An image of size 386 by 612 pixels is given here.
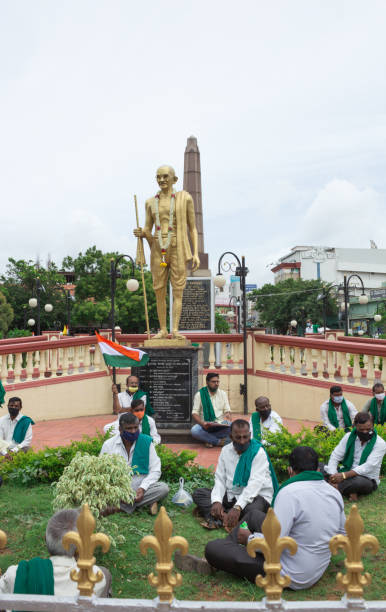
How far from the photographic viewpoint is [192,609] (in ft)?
6.70

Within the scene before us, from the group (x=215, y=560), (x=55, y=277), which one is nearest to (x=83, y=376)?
(x=215, y=560)

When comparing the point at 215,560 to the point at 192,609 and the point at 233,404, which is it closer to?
the point at 192,609

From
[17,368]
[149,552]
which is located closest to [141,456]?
[149,552]

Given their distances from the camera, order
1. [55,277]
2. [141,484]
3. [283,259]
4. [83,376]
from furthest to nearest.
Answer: [283,259], [55,277], [83,376], [141,484]

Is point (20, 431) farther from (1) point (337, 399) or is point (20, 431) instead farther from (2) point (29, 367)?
(1) point (337, 399)

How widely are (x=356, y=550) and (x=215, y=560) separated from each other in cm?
225

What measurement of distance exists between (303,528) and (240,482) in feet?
3.86

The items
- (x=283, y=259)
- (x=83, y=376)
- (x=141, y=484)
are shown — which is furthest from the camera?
(x=283, y=259)

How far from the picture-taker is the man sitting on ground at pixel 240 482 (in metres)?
4.79

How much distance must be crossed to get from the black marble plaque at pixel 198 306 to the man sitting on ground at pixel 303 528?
12177 mm

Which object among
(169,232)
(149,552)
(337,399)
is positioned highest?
(169,232)

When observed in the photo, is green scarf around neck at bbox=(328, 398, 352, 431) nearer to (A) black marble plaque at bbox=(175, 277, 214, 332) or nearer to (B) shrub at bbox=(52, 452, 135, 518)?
(B) shrub at bbox=(52, 452, 135, 518)

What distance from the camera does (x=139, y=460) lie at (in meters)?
5.55

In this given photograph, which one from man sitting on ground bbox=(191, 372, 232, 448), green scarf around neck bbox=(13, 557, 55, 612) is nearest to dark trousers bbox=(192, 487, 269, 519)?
green scarf around neck bbox=(13, 557, 55, 612)
